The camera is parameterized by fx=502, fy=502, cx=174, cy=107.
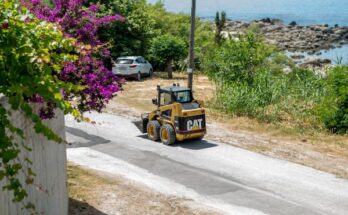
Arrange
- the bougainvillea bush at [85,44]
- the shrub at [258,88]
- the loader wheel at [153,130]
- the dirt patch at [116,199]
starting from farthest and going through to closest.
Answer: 1. the shrub at [258,88]
2. the loader wheel at [153,130]
3. the dirt patch at [116,199]
4. the bougainvillea bush at [85,44]

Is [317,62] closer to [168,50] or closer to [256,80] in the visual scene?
[168,50]

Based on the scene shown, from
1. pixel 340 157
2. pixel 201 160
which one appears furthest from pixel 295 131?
pixel 201 160

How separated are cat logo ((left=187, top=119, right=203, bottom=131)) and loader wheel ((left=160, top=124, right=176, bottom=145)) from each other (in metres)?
0.58

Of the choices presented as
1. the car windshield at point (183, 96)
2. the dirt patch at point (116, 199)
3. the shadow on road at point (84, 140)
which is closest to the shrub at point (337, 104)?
the car windshield at point (183, 96)

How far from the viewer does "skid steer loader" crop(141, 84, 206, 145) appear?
53.6 feet

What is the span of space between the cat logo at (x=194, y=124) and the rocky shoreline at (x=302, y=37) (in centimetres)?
4742

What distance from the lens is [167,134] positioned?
54.8ft

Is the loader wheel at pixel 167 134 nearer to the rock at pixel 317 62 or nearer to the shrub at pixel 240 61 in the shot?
the shrub at pixel 240 61

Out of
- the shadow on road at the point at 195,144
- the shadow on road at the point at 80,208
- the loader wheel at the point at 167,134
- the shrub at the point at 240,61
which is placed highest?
the shrub at the point at 240,61

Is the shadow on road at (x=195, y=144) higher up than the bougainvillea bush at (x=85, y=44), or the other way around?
the bougainvillea bush at (x=85, y=44)

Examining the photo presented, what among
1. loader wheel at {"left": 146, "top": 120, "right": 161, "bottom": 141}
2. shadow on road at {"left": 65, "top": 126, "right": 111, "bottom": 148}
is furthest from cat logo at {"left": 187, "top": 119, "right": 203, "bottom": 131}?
shadow on road at {"left": 65, "top": 126, "right": 111, "bottom": 148}

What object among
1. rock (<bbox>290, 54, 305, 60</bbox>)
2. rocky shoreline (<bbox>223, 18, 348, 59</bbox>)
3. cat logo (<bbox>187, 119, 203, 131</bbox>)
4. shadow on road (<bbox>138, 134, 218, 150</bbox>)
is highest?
rocky shoreline (<bbox>223, 18, 348, 59</bbox>)

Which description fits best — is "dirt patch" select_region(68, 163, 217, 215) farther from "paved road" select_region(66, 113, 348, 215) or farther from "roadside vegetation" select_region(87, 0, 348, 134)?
"roadside vegetation" select_region(87, 0, 348, 134)

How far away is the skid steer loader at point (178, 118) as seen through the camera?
16.3 metres
